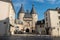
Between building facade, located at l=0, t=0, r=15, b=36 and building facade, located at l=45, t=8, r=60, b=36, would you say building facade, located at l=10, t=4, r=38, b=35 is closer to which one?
building facade, located at l=45, t=8, r=60, b=36

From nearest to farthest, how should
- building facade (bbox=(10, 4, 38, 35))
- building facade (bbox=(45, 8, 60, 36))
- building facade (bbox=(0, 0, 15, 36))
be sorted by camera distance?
1. building facade (bbox=(0, 0, 15, 36))
2. building facade (bbox=(45, 8, 60, 36))
3. building facade (bbox=(10, 4, 38, 35))

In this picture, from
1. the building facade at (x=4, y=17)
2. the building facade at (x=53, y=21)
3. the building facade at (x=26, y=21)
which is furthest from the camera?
the building facade at (x=26, y=21)

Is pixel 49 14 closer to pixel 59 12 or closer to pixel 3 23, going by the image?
pixel 59 12

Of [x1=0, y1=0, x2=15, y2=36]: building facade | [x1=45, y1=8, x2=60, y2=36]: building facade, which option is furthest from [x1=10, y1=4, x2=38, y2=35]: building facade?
[x1=0, y1=0, x2=15, y2=36]: building facade

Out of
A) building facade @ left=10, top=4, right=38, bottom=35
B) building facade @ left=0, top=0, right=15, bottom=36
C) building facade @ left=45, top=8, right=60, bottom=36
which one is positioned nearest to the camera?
building facade @ left=0, top=0, right=15, bottom=36

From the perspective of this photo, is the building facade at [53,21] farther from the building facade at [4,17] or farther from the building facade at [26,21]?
the building facade at [26,21]

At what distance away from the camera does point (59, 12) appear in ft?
165

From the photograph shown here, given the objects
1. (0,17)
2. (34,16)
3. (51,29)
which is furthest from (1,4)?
(34,16)

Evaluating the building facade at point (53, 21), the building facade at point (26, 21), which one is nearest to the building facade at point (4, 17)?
the building facade at point (53, 21)

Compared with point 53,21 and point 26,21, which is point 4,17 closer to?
point 53,21

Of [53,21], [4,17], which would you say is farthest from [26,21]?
[4,17]

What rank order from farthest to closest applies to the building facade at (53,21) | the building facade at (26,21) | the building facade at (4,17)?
the building facade at (26,21) → the building facade at (53,21) → the building facade at (4,17)

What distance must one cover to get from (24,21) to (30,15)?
6.76 meters

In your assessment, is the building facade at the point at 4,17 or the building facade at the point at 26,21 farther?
the building facade at the point at 26,21
